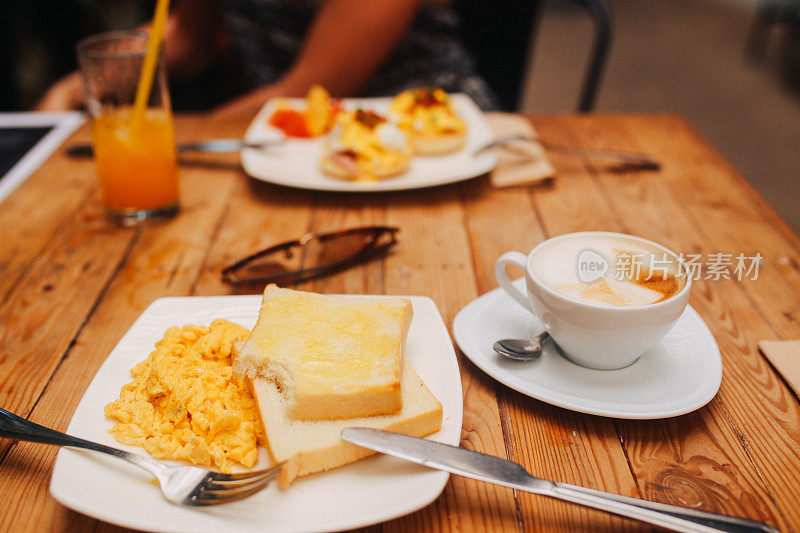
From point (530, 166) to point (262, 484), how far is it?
119 cm

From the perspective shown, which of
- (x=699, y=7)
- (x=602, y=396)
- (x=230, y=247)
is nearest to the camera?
(x=602, y=396)

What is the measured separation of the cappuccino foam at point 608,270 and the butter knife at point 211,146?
998 millimetres

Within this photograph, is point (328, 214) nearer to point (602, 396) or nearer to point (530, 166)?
point (530, 166)

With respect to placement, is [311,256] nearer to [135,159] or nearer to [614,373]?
[135,159]

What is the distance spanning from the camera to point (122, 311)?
1093mm

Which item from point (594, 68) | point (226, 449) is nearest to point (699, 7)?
point (594, 68)

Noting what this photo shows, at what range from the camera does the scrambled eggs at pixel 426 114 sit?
171 centimetres

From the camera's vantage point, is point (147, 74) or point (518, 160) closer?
point (147, 74)

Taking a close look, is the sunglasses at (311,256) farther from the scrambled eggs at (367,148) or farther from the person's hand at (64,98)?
the person's hand at (64,98)

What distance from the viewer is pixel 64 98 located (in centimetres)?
234

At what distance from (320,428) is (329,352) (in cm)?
10

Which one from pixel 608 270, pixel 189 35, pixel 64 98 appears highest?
pixel 608 270

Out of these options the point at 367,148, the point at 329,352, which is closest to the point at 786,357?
the point at 329,352

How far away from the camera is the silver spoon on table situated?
87 cm
